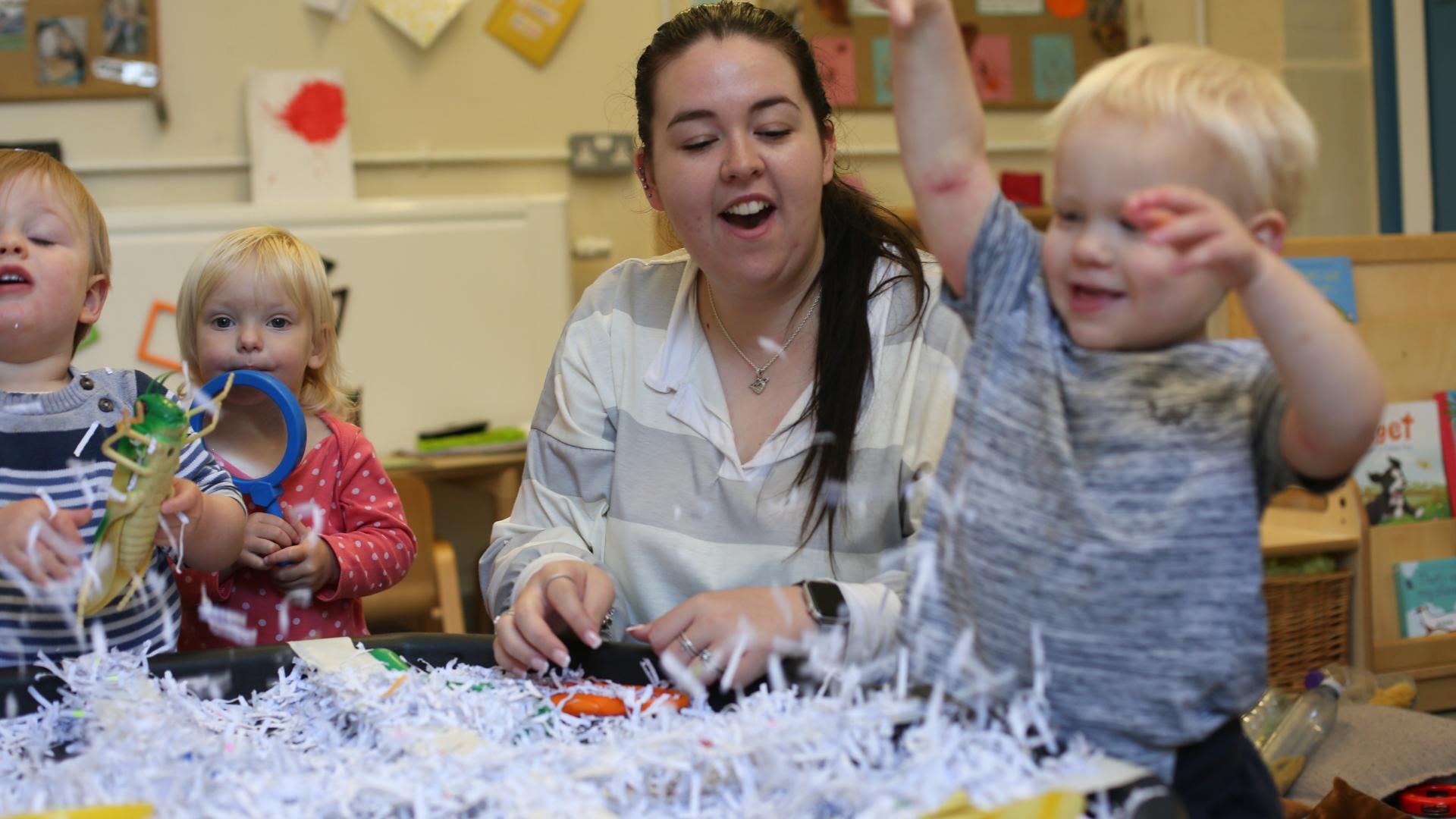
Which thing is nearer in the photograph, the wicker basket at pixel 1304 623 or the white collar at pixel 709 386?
the white collar at pixel 709 386

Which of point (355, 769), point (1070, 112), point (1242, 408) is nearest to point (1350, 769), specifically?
point (1242, 408)

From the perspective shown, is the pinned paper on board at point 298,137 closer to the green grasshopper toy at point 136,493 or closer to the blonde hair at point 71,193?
the blonde hair at point 71,193

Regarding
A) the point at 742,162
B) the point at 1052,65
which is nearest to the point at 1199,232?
the point at 742,162

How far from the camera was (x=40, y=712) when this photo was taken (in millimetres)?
996

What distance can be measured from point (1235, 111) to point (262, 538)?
1.03 m

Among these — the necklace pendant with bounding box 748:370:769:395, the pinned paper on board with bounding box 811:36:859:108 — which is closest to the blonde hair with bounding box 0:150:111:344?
the necklace pendant with bounding box 748:370:769:395

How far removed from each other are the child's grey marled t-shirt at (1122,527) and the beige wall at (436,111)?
2.59 meters

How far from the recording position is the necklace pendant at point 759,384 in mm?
1365

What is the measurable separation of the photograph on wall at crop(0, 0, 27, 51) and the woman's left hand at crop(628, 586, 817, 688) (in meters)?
2.88

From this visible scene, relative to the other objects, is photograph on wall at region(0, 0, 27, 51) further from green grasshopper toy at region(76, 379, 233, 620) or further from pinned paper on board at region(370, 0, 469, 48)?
green grasshopper toy at region(76, 379, 233, 620)

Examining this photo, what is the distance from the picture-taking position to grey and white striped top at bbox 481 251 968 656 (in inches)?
49.9

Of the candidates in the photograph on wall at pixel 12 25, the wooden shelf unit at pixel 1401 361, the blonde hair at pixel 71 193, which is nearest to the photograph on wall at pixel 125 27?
the photograph on wall at pixel 12 25

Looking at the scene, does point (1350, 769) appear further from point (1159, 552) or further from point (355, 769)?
point (355, 769)

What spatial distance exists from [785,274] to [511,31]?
96.0 inches
